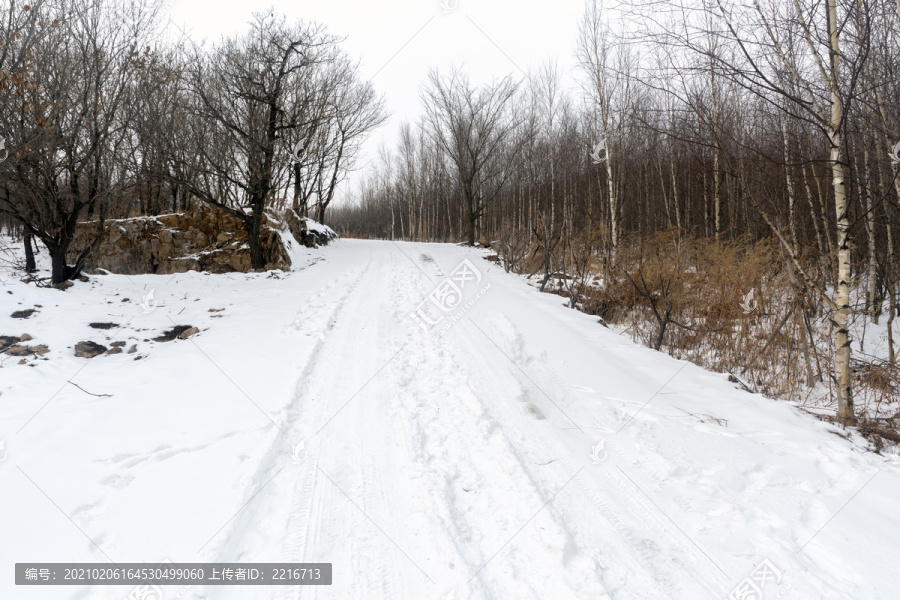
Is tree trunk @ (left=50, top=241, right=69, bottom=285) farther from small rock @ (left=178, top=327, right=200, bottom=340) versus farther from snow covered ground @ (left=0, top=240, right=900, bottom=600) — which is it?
small rock @ (left=178, top=327, right=200, bottom=340)

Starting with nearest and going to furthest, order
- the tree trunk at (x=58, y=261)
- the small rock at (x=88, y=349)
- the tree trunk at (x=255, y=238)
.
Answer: the small rock at (x=88, y=349) → the tree trunk at (x=58, y=261) → the tree trunk at (x=255, y=238)

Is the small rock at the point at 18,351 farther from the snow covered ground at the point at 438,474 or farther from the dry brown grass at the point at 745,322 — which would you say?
the dry brown grass at the point at 745,322

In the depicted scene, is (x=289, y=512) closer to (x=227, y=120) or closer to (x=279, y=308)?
(x=279, y=308)

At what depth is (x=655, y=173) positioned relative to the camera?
22016mm

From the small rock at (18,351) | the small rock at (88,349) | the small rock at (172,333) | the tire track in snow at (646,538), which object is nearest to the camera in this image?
the tire track in snow at (646,538)

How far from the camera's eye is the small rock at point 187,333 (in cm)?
604

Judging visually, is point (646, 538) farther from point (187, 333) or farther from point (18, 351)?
point (18, 351)

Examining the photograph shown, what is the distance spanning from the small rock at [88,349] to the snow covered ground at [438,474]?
165 mm

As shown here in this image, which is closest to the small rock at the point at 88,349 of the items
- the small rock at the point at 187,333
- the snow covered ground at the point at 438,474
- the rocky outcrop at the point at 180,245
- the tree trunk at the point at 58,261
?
the snow covered ground at the point at 438,474

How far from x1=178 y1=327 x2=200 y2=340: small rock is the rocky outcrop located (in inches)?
219

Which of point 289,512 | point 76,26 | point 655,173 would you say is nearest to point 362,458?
point 289,512

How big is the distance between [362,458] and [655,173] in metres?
24.0

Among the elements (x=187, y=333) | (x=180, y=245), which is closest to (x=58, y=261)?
(x=180, y=245)

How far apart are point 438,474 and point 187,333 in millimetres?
5217
